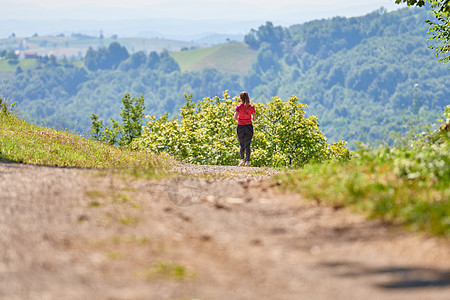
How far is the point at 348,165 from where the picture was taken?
824 centimetres

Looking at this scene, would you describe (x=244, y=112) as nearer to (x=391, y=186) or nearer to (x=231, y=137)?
(x=391, y=186)

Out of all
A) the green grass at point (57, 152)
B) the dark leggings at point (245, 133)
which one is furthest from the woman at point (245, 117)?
the green grass at point (57, 152)

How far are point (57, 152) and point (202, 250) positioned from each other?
396 inches

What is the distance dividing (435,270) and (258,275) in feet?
5.43

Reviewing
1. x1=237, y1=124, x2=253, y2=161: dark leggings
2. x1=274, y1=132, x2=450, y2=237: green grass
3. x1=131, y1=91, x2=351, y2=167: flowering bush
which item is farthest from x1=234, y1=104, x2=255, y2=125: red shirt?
x1=131, y1=91, x2=351, y2=167: flowering bush

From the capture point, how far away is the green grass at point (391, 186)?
529cm

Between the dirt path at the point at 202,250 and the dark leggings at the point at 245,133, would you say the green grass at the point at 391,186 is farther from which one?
the dark leggings at the point at 245,133

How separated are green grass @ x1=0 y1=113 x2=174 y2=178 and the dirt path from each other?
496 cm

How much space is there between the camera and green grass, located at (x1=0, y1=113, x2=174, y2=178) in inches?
492

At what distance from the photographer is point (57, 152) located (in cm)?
1377

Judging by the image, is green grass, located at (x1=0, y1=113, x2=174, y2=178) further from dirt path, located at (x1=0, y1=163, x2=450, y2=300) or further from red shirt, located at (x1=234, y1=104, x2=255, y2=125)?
dirt path, located at (x1=0, y1=163, x2=450, y2=300)

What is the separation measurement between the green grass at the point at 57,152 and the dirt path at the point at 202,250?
16.3 feet

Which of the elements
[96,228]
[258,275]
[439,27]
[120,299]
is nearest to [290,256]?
[258,275]

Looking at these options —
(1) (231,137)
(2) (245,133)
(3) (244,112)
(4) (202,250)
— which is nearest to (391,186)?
(4) (202,250)
